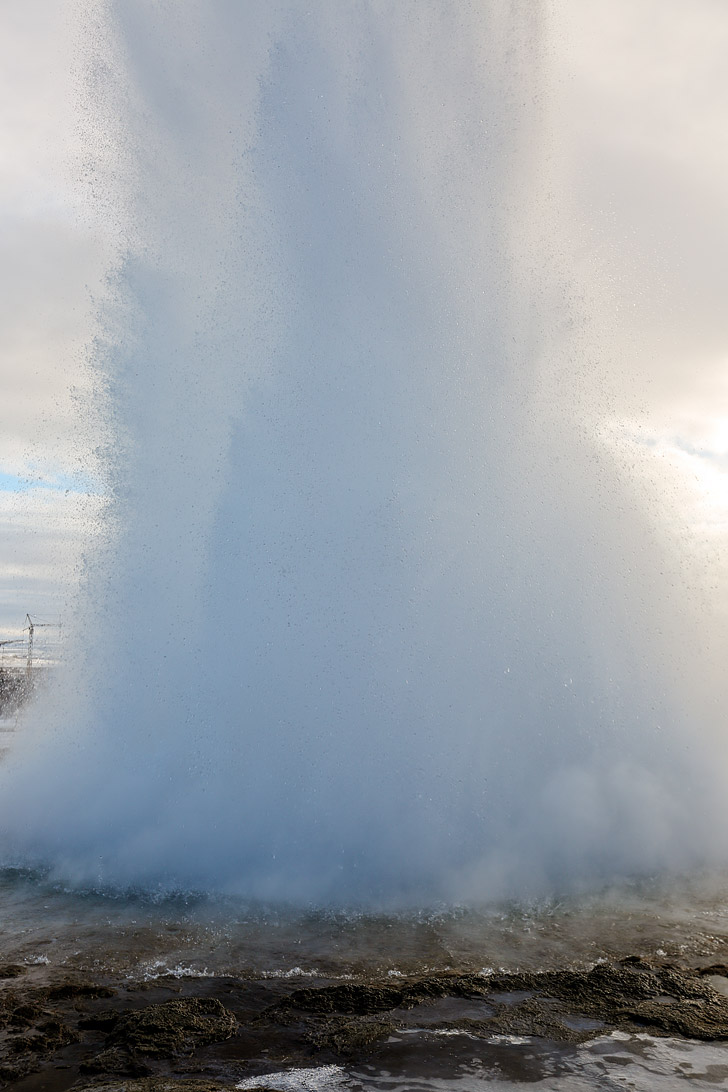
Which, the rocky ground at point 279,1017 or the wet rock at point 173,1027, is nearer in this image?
the rocky ground at point 279,1017

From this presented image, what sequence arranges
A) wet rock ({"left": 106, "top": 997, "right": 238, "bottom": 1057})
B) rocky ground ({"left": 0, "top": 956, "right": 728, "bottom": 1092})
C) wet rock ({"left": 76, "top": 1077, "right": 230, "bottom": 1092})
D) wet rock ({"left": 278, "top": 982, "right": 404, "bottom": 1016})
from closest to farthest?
wet rock ({"left": 76, "top": 1077, "right": 230, "bottom": 1092}) → rocky ground ({"left": 0, "top": 956, "right": 728, "bottom": 1092}) → wet rock ({"left": 106, "top": 997, "right": 238, "bottom": 1057}) → wet rock ({"left": 278, "top": 982, "right": 404, "bottom": 1016})

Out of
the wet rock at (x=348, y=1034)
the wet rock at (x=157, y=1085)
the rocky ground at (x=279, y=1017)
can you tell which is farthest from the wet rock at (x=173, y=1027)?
the wet rock at (x=348, y=1034)

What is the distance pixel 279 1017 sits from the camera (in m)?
6.49

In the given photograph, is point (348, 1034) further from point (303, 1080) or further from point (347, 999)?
point (303, 1080)

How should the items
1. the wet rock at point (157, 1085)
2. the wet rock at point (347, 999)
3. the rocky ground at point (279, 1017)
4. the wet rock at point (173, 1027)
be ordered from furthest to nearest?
the wet rock at point (347, 999), the wet rock at point (173, 1027), the rocky ground at point (279, 1017), the wet rock at point (157, 1085)

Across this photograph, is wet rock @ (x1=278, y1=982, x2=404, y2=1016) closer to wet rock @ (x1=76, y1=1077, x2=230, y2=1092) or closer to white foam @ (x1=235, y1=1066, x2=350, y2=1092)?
white foam @ (x1=235, y1=1066, x2=350, y2=1092)

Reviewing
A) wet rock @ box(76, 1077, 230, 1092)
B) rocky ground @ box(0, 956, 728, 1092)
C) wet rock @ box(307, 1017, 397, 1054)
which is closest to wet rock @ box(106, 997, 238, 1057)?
rocky ground @ box(0, 956, 728, 1092)

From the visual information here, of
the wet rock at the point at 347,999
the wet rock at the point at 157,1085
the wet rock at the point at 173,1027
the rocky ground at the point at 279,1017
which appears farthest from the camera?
the wet rock at the point at 347,999

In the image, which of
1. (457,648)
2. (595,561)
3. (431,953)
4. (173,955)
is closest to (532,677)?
(457,648)

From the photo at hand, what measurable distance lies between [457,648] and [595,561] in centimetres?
394

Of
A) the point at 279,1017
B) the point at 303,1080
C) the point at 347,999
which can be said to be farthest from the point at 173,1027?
the point at 347,999

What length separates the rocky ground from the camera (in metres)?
5.66

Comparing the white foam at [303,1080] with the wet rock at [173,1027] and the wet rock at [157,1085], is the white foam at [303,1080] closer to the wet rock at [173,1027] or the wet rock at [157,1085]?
the wet rock at [157,1085]

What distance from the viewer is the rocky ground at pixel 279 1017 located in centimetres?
566
